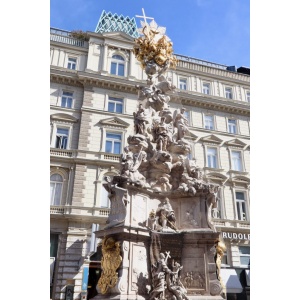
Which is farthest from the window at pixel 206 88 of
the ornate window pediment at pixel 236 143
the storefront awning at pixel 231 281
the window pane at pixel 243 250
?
the storefront awning at pixel 231 281

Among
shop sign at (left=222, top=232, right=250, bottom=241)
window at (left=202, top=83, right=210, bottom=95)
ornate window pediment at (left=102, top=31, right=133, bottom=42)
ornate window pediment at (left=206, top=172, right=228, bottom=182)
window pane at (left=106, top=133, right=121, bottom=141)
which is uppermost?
ornate window pediment at (left=102, top=31, right=133, bottom=42)

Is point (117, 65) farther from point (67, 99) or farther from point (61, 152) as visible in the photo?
point (61, 152)

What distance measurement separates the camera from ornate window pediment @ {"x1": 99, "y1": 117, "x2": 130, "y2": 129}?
72.5 ft

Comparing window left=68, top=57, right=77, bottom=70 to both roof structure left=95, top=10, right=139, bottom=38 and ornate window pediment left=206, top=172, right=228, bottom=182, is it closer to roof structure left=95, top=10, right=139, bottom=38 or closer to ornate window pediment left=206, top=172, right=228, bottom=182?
roof structure left=95, top=10, right=139, bottom=38

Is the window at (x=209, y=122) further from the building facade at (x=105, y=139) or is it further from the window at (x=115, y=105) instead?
the window at (x=115, y=105)

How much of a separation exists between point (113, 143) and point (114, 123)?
1.56m

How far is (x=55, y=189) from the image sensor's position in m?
19.6

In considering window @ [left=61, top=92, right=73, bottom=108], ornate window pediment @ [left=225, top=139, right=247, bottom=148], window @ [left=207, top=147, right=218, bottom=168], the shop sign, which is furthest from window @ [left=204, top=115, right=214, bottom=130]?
window @ [left=61, top=92, right=73, bottom=108]

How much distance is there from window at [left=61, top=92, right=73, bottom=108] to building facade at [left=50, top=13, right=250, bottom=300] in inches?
3.1

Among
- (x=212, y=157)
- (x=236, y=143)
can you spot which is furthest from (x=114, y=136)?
(x=236, y=143)

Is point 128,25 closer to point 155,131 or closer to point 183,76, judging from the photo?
point 183,76

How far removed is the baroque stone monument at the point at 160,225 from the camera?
20.8 feet
